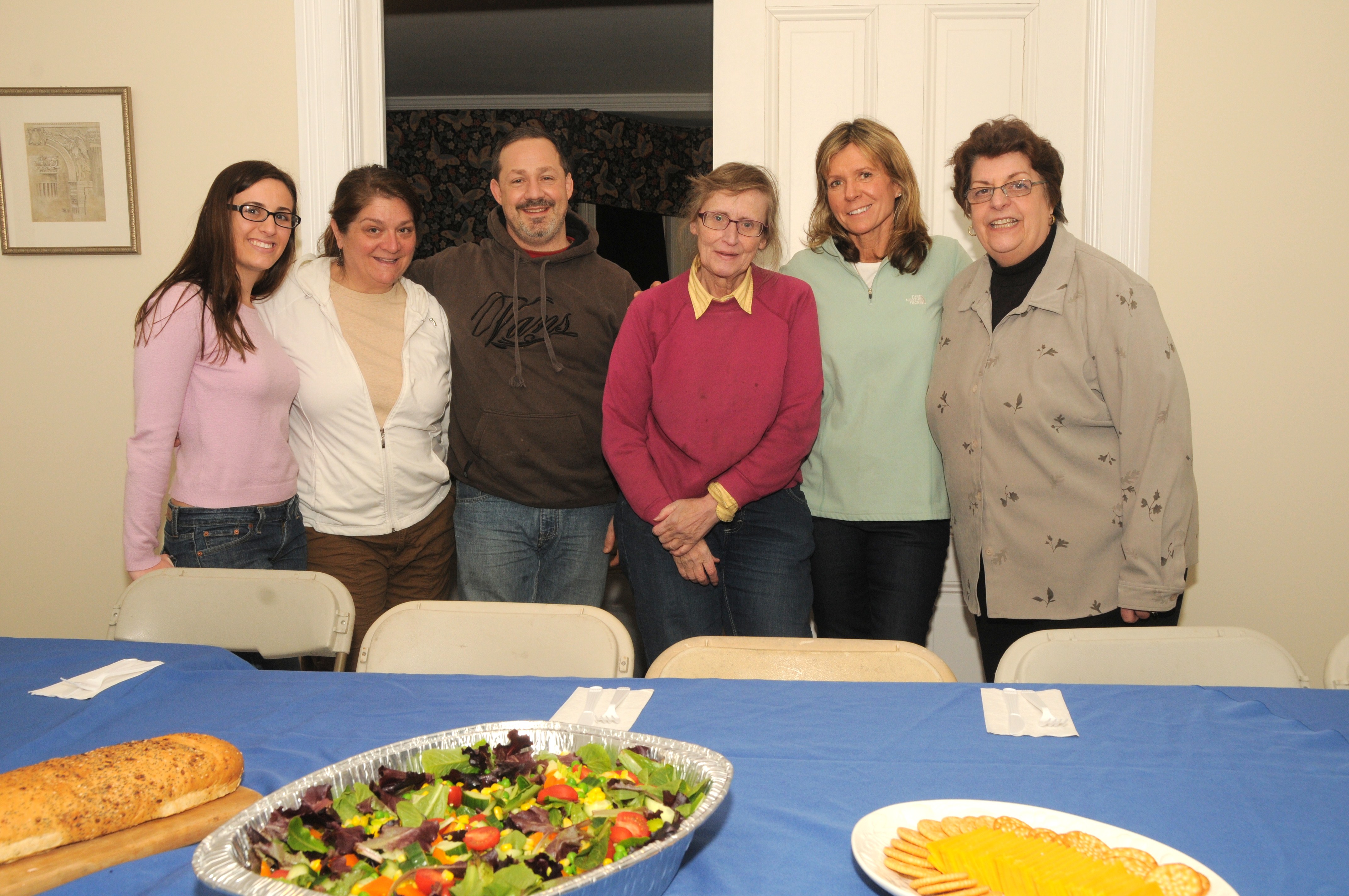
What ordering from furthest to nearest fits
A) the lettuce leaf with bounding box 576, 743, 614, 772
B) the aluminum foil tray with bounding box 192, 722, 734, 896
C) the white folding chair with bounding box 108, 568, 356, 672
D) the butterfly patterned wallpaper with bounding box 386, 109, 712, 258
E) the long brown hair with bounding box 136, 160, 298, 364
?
the butterfly patterned wallpaper with bounding box 386, 109, 712, 258 < the long brown hair with bounding box 136, 160, 298, 364 < the white folding chair with bounding box 108, 568, 356, 672 < the lettuce leaf with bounding box 576, 743, 614, 772 < the aluminum foil tray with bounding box 192, 722, 734, 896

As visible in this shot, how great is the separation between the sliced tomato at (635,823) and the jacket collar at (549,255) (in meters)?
1.70

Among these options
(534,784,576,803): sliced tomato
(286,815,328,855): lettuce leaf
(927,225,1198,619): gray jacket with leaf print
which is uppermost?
(927,225,1198,619): gray jacket with leaf print

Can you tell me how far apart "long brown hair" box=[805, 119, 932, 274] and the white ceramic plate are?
4.98 feet

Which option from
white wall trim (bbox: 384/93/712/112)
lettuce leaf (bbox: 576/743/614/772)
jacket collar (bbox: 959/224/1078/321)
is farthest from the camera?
white wall trim (bbox: 384/93/712/112)

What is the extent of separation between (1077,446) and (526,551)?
1323 mm

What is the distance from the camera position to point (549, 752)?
1059 mm

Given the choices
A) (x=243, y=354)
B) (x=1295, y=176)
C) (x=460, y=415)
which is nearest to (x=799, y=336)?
(x=460, y=415)

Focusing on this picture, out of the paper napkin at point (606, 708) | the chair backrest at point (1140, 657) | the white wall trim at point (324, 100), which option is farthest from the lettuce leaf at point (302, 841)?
the white wall trim at point (324, 100)

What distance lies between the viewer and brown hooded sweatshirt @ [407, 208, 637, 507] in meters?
2.29

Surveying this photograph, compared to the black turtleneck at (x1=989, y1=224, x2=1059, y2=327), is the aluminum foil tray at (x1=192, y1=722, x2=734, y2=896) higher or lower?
lower

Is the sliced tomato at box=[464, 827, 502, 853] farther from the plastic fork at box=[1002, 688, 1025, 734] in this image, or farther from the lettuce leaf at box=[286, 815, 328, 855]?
the plastic fork at box=[1002, 688, 1025, 734]

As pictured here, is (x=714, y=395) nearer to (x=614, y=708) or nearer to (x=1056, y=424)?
(x=1056, y=424)

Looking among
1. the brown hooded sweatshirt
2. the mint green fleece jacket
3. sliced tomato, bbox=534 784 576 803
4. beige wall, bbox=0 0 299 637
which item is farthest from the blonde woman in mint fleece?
beige wall, bbox=0 0 299 637

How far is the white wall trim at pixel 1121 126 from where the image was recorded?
270cm
